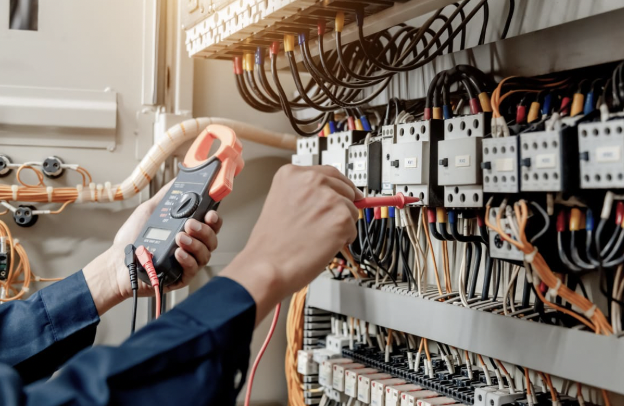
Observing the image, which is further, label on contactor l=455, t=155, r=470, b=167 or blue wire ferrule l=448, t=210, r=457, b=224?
blue wire ferrule l=448, t=210, r=457, b=224

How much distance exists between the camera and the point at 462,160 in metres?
1.10

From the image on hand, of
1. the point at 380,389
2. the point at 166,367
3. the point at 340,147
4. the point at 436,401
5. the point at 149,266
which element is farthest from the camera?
the point at 340,147

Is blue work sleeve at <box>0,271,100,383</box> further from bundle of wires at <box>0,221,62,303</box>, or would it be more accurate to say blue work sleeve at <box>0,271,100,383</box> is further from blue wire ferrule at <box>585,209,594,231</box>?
blue wire ferrule at <box>585,209,594,231</box>

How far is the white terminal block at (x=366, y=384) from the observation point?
1.35m

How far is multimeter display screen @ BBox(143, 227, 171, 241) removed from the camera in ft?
3.57

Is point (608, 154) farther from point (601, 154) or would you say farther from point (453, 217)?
point (453, 217)

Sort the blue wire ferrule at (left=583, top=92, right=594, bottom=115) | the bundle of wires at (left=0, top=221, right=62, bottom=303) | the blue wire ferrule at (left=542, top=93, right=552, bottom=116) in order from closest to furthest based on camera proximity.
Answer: the blue wire ferrule at (left=583, top=92, right=594, bottom=115) → the blue wire ferrule at (left=542, top=93, right=552, bottom=116) → the bundle of wires at (left=0, top=221, right=62, bottom=303)

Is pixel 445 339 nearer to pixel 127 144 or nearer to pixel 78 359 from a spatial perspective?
pixel 78 359

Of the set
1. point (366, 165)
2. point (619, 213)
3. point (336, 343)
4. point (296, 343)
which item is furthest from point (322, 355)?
point (619, 213)

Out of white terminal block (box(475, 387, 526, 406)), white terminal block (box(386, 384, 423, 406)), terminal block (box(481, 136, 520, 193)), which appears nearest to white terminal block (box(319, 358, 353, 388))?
white terminal block (box(386, 384, 423, 406))

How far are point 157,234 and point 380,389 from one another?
590 mm

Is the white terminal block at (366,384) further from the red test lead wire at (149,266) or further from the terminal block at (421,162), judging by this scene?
the red test lead wire at (149,266)

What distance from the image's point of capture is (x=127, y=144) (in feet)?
6.16

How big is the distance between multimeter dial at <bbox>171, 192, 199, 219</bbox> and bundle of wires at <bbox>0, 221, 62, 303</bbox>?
0.83 meters
